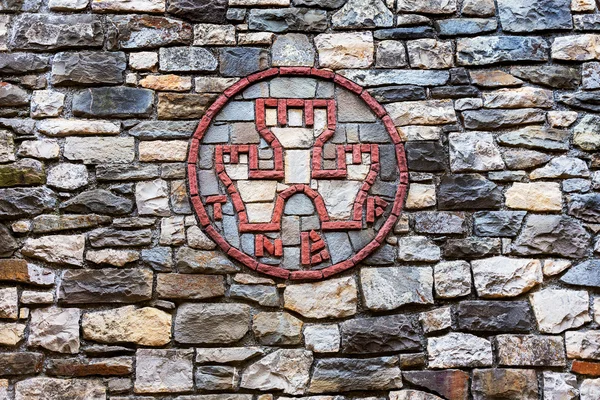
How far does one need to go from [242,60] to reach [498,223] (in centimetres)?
147

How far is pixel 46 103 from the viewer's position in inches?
129

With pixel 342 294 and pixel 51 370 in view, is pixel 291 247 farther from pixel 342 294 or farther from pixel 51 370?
pixel 51 370

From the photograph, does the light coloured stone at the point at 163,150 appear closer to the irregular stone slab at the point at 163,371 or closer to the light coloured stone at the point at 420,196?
the irregular stone slab at the point at 163,371

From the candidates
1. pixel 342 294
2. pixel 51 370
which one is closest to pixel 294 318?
pixel 342 294

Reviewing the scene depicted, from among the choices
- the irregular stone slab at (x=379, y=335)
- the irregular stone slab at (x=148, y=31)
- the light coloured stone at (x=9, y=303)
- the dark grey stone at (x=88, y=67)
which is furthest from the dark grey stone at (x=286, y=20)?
the light coloured stone at (x=9, y=303)

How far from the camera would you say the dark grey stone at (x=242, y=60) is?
3.37 meters

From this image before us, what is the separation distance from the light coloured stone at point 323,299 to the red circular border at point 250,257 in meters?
0.05

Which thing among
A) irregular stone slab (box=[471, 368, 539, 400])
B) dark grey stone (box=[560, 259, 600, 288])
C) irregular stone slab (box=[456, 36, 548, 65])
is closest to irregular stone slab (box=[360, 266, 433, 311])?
irregular stone slab (box=[471, 368, 539, 400])

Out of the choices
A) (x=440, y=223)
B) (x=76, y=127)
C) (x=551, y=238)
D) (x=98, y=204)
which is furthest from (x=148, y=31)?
(x=551, y=238)

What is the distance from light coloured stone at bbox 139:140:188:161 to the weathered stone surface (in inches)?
45.4

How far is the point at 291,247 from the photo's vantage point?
10.4 feet

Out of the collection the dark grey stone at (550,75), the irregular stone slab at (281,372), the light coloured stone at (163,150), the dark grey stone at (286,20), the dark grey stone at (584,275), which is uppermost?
the dark grey stone at (286,20)

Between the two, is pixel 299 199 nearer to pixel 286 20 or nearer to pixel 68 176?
pixel 286 20

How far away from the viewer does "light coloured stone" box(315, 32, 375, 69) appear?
3404mm
